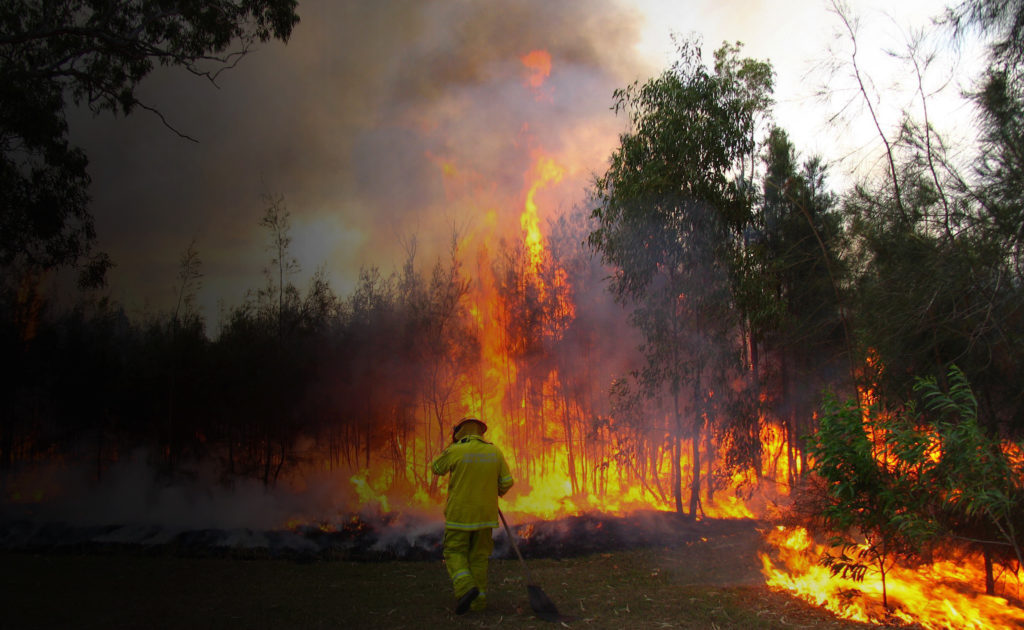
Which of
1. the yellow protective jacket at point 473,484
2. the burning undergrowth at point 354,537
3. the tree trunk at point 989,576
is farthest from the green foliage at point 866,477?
the burning undergrowth at point 354,537

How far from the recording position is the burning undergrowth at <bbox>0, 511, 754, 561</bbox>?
1002 cm

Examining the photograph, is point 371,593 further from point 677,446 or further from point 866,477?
point 677,446

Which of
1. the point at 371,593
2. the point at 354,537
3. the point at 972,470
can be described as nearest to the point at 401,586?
the point at 371,593

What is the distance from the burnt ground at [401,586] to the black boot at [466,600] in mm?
108

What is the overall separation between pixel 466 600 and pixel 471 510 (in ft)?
2.62

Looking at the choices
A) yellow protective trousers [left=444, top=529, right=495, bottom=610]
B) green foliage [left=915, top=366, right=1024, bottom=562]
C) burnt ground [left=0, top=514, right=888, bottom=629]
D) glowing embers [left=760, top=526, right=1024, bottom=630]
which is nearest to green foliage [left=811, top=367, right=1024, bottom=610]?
green foliage [left=915, top=366, right=1024, bottom=562]

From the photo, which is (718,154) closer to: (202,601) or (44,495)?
(202,601)

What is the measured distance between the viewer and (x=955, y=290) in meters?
6.46

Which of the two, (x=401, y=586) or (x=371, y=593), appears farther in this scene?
(x=401, y=586)

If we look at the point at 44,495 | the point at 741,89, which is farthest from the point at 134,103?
the point at 44,495

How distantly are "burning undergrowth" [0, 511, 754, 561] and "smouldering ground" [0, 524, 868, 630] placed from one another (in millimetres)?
463

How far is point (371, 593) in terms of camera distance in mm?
6863

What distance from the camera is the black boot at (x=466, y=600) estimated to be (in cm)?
557

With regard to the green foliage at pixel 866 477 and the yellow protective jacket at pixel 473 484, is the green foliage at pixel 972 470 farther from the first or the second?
the yellow protective jacket at pixel 473 484
